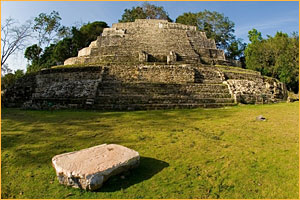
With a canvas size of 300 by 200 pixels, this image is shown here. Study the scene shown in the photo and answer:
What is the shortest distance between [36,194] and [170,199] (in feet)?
5.60

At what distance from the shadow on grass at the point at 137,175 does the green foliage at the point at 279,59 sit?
29.2 m

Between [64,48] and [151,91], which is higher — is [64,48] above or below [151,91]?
above

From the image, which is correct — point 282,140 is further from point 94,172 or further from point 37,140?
point 37,140

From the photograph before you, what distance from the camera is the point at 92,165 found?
8.84 ft

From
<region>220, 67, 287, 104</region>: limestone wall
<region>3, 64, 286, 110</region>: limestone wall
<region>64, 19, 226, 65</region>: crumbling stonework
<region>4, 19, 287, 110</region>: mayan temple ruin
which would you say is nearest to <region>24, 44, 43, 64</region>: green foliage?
<region>64, 19, 226, 65</region>: crumbling stonework

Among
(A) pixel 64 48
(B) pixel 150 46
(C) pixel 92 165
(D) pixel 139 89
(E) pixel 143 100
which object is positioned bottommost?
(C) pixel 92 165

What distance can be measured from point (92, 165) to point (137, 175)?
66cm

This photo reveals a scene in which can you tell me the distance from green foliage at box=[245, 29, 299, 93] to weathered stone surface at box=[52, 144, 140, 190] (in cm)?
2965

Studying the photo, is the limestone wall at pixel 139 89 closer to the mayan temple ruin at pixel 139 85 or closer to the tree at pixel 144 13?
the mayan temple ruin at pixel 139 85

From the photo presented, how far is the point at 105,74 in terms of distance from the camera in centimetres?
1148

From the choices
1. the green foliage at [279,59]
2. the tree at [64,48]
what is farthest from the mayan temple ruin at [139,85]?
the green foliage at [279,59]

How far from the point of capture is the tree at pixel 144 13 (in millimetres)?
33125

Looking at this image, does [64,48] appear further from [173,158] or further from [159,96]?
[173,158]

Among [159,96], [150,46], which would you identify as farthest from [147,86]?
[150,46]
